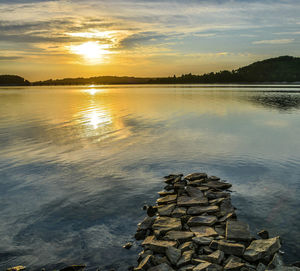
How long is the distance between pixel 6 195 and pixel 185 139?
74.6 ft

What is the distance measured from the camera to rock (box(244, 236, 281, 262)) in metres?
10.4

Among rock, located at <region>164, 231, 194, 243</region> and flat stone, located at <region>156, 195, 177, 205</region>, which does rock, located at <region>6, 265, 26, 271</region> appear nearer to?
rock, located at <region>164, 231, 194, 243</region>

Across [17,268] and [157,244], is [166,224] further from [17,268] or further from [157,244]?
[17,268]

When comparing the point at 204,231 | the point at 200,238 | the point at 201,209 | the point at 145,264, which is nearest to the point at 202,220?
the point at 204,231

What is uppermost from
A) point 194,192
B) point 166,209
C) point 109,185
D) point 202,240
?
point 194,192

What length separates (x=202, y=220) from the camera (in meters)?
13.3

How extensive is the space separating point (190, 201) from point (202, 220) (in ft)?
7.34

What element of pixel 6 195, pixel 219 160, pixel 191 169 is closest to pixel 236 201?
pixel 191 169

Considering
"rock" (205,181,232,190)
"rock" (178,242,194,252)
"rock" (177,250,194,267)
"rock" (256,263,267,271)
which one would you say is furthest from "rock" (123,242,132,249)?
"rock" (205,181,232,190)

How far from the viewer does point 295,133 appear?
39750 millimetres

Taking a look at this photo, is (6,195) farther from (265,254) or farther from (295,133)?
(295,133)

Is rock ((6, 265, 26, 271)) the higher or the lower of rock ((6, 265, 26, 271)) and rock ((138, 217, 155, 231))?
the lower

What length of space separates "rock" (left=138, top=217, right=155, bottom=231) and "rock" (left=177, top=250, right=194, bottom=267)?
2.83 m

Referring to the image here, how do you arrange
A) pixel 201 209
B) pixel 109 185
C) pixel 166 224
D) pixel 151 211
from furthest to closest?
pixel 109 185
pixel 151 211
pixel 201 209
pixel 166 224
